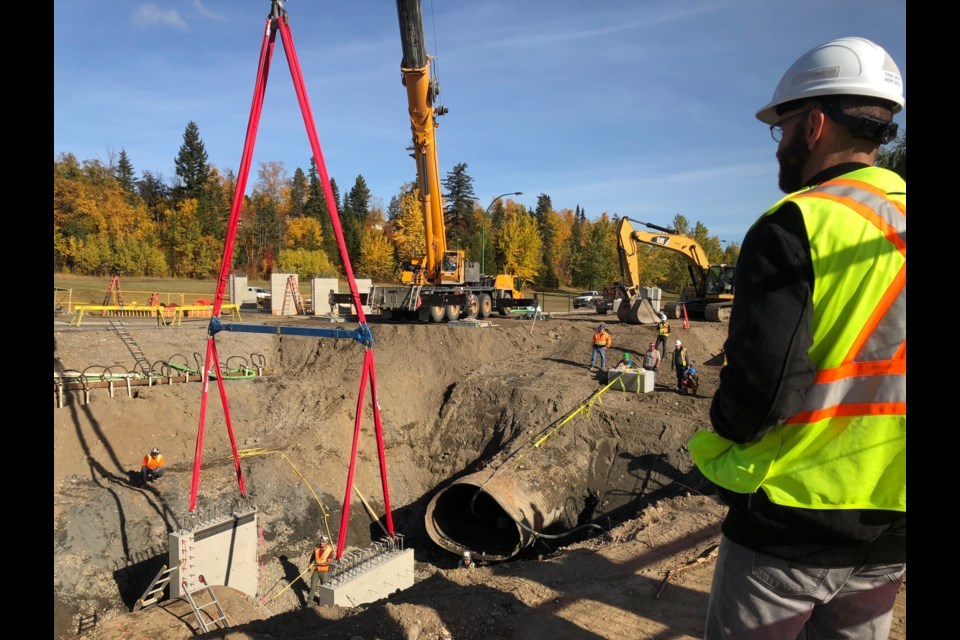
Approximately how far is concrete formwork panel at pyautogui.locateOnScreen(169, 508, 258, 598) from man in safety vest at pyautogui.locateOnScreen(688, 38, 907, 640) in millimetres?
10559

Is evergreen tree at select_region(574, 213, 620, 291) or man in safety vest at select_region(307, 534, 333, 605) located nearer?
man in safety vest at select_region(307, 534, 333, 605)

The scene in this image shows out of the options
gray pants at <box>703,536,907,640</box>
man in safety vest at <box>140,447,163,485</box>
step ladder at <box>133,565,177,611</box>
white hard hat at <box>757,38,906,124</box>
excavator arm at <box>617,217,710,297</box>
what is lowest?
step ladder at <box>133,565,177,611</box>

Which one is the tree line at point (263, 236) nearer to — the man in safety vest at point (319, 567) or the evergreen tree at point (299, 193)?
the evergreen tree at point (299, 193)

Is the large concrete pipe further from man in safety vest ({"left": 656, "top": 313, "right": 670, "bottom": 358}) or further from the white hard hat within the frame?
the white hard hat

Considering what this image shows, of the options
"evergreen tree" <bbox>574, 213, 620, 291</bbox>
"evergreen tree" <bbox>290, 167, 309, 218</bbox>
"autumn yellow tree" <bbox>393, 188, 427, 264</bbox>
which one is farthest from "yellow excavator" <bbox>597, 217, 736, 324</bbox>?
"evergreen tree" <bbox>290, 167, 309, 218</bbox>

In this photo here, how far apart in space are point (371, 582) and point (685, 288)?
2245cm

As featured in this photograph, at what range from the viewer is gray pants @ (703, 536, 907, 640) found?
1719 mm

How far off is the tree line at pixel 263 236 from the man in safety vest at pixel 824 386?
44012 millimetres

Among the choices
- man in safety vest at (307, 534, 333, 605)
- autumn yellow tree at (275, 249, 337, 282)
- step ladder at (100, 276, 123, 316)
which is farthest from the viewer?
autumn yellow tree at (275, 249, 337, 282)

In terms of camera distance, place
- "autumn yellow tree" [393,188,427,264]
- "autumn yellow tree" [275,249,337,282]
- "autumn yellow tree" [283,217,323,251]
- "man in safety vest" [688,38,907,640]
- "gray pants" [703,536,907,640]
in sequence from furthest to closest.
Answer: "autumn yellow tree" [283,217,323,251]
"autumn yellow tree" [393,188,427,264]
"autumn yellow tree" [275,249,337,282]
"gray pants" [703,536,907,640]
"man in safety vest" [688,38,907,640]

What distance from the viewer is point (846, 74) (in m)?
1.78

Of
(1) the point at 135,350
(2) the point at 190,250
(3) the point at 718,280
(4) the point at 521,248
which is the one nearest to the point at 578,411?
(3) the point at 718,280

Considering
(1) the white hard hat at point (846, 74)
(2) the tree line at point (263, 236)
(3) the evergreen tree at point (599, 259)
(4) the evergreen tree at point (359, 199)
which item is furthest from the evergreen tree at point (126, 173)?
(1) the white hard hat at point (846, 74)

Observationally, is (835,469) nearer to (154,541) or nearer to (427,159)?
(154,541)
